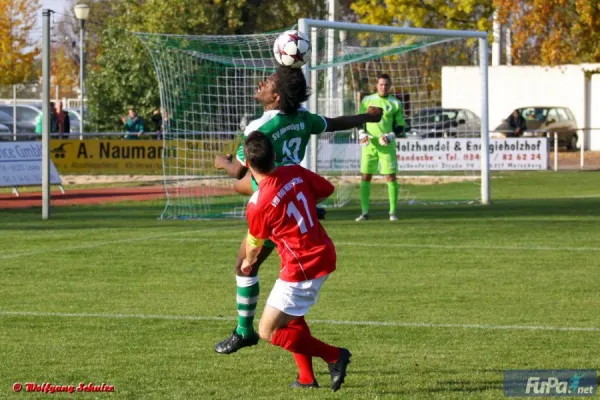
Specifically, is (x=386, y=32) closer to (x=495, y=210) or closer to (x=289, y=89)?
(x=495, y=210)

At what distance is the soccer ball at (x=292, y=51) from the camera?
26.7 ft

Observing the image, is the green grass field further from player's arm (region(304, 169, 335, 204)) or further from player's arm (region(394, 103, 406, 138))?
player's arm (region(394, 103, 406, 138))

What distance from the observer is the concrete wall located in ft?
160

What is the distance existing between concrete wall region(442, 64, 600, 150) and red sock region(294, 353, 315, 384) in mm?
42534

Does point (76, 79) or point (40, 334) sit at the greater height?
point (76, 79)

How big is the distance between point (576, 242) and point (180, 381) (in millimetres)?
8514

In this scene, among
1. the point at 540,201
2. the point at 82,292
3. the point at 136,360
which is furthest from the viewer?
the point at 540,201

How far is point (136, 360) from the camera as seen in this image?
7453 mm

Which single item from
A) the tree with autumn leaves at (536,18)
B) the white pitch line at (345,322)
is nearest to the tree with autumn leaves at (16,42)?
the tree with autumn leaves at (536,18)

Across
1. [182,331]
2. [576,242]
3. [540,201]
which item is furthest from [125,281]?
[540,201]

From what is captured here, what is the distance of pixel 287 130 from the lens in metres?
7.77

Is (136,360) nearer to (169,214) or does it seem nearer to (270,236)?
(270,236)

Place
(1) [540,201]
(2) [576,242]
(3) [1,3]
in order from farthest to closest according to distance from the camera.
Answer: (3) [1,3], (1) [540,201], (2) [576,242]

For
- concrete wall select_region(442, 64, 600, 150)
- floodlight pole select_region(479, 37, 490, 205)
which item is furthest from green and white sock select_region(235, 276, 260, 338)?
concrete wall select_region(442, 64, 600, 150)
